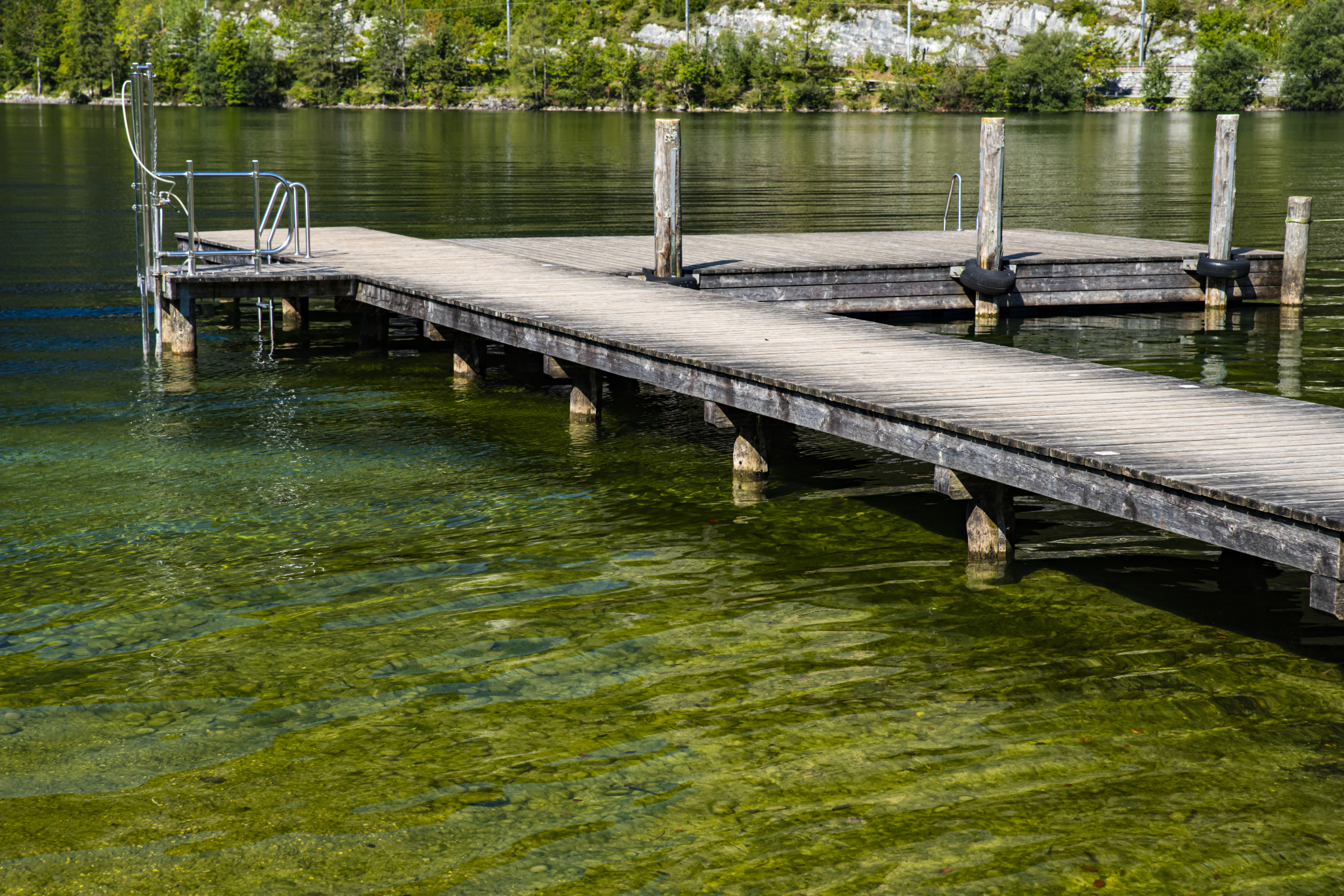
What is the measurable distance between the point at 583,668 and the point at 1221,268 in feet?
42.7

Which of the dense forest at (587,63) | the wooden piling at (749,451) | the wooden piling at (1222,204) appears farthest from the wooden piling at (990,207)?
the dense forest at (587,63)

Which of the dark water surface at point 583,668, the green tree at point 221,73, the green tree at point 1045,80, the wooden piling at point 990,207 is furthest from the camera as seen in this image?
the green tree at point 221,73

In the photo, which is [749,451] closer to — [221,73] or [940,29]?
[221,73]

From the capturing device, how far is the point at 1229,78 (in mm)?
116562

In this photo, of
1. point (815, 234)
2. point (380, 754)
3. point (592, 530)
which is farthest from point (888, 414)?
point (815, 234)

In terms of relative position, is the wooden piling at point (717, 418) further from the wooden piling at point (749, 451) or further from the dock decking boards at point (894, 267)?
the dock decking boards at point (894, 267)

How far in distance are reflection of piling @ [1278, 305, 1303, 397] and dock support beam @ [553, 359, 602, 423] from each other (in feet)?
19.8

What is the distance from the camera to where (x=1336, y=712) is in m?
6.18

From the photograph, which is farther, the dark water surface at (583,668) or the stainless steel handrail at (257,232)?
the stainless steel handrail at (257,232)

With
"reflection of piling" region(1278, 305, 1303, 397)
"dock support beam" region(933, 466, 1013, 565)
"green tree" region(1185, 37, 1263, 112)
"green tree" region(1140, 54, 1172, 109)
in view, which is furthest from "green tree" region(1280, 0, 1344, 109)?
"dock support beam" region(933, 466, 1013, 565)

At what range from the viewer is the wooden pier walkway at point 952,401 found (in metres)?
6.45

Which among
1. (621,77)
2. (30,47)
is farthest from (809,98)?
(30,47)

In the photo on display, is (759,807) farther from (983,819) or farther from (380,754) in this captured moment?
(380,754)

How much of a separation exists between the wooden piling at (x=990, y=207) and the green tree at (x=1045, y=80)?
111 metres
